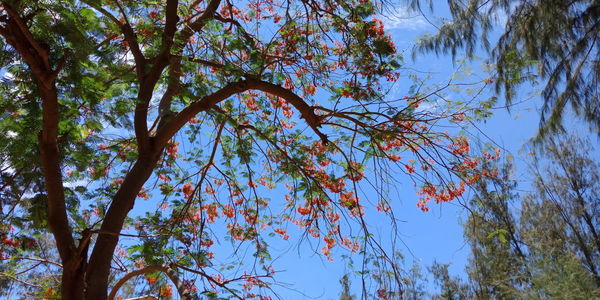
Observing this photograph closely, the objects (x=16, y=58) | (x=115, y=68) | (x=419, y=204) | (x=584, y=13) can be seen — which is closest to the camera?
(x=16, y=58)

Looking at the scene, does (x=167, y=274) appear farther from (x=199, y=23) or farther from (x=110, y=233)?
(x=199, y=23)

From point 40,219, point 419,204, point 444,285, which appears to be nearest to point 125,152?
point 40,219

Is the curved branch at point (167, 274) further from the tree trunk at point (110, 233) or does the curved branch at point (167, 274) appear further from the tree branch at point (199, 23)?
the tree branch at point (199, 23)

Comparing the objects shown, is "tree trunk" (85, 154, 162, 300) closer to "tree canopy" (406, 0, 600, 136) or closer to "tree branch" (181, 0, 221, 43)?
"tree branch" (181, 0, 221, 43)

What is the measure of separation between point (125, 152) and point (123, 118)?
Answer: 77 cm

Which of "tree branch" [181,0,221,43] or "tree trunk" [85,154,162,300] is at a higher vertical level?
"tree branch" [181,0,221,43]

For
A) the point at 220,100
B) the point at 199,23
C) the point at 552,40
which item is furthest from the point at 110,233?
the point at 552,40

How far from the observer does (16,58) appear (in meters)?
2.89

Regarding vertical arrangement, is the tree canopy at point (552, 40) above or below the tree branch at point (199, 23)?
above

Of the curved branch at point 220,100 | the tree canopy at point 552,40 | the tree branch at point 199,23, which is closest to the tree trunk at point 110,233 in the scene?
the curved branch at point 220,100

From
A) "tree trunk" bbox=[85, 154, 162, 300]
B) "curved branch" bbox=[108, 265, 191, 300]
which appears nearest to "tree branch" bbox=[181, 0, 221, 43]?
"tree trunk" bbox=[85, 154, 162, 300]

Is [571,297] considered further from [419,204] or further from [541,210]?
[419,204]

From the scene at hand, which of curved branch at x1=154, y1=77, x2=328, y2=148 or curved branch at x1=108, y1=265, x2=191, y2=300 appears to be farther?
curved branch at x1=154, y1=77, x2=328, y2=148

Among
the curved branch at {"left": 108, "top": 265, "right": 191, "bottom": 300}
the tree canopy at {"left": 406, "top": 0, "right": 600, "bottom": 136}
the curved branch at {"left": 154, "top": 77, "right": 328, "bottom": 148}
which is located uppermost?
the tree canopy at {"left": 406, "top": 0, "right": 600, "bottom": 136}
